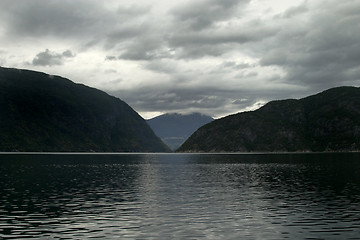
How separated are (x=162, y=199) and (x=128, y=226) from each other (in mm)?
22490

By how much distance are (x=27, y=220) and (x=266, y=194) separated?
42.7 m

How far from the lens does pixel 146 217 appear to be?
4612cm

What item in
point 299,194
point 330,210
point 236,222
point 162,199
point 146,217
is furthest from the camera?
point 299,194

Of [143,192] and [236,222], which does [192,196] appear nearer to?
[143,192]

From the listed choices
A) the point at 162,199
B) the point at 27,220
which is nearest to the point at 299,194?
the point at 162,199

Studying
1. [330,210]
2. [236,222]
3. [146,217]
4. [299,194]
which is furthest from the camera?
[299,194]

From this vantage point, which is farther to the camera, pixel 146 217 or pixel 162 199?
pixel 162 199

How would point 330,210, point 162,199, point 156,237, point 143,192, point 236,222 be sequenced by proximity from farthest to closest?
point 143,192
point 162,199
point 330,210
point 236,222
point 156,237

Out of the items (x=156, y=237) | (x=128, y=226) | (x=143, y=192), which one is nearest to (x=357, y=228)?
(x=156, y=237)

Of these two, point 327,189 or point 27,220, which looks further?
point 327,189

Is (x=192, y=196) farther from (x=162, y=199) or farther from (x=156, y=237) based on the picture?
(x=156, y=237)

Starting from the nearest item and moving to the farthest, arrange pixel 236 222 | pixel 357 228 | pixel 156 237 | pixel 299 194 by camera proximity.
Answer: pixel 156 237 < pixel 357 228 < pixel 236 222 < pixel 299 194

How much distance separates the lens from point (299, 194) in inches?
2697

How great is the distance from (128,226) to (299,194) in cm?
3954
